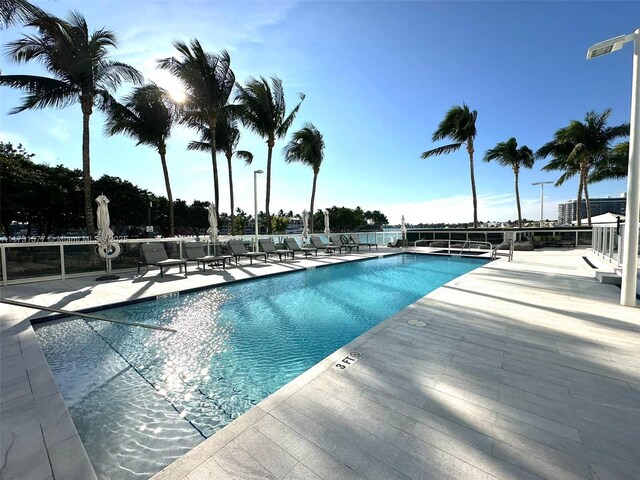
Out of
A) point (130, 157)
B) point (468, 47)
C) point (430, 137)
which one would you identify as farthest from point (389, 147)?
point (130, 157)

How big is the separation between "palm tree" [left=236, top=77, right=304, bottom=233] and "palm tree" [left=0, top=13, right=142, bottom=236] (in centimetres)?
602

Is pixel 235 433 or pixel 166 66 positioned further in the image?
→ pixel 166 66

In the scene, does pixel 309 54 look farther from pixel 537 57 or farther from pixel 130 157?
pixel 130 157

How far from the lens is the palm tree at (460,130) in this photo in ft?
59.5

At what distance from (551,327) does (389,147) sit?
17.9 meters

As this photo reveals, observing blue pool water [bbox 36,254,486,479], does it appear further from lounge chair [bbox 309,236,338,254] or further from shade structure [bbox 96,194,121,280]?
lounge chair [bbox 309,236,338,254]

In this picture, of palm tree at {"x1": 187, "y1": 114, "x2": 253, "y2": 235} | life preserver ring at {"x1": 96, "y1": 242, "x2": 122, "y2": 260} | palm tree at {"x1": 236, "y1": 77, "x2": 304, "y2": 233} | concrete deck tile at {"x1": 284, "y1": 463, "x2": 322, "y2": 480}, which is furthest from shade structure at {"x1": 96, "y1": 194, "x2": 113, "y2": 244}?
palm tree at {"x1": 236, "y1": 77, "x2": 304, "y2": 233}

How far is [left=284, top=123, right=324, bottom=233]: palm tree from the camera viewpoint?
17984 millimetres

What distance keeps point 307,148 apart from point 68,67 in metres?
11.7

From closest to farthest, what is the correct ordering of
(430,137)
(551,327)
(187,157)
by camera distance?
(551,327)
(187,157)
(430,137)

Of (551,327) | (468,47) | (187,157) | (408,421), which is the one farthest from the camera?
(187,157)

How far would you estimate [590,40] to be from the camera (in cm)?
980

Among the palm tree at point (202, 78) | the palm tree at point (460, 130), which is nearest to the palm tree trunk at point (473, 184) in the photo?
the palm tree at point (460, 130)

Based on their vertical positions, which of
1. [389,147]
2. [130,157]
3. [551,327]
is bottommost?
[551,327]
